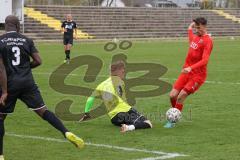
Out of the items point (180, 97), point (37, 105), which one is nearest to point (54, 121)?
point (37, 105)

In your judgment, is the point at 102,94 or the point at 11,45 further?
the point at 102,94

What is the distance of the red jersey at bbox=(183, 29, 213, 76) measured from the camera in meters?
11.1

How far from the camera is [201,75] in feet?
37.7

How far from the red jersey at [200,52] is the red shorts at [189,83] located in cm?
10

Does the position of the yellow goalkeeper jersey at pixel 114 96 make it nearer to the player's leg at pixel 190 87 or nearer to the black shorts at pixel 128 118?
the black shorts at pixel 128 118

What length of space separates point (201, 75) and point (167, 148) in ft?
8.16

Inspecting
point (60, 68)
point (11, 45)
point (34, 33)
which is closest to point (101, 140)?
point (11, 45)

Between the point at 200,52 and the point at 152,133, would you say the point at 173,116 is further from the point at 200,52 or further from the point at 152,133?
the point at 200,52

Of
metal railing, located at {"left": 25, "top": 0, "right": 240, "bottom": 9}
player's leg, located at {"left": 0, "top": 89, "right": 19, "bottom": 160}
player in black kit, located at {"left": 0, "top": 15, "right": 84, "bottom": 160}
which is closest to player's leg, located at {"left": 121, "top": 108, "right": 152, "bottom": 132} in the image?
player in black kit, located at {"left": 0, "top": 15, "right": 84, "bottom": 160}

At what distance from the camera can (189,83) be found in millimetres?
11422

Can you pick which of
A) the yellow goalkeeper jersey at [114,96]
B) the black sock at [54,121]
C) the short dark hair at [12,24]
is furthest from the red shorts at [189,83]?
the short dark hair at [12,24]

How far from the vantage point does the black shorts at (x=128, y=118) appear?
11102mm

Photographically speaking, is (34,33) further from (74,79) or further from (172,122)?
(172,122)

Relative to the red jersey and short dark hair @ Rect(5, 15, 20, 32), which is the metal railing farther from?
short dark hair @ Rect(5, 15, 20, 32)
